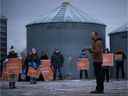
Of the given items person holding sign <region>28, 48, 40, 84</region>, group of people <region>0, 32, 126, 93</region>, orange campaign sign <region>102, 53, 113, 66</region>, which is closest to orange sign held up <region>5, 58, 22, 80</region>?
group of people <region>0, 32, 126, 93</region>

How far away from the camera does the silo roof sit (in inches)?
1677

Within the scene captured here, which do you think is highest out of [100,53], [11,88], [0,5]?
[0,5]

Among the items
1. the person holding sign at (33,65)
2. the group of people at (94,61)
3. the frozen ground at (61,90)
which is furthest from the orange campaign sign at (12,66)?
the person holding sign at (33,65)

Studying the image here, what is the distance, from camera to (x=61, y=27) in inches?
1615

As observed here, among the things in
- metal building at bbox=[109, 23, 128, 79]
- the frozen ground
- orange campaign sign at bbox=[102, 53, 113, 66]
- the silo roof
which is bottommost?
the frozen ground

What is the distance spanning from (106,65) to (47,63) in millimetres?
3786

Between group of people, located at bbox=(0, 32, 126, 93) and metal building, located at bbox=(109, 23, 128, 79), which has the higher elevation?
metal building, located at bbox=(109, 23, 128, 79)

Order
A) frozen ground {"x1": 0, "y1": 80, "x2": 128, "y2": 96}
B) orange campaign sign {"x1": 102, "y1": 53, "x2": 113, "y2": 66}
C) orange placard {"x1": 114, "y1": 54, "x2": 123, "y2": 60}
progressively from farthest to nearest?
orange placard {"x1": 114, "y1": 54, "x2": 123, "y2": 60}
orange campaign sign {"x1": 102, "y1": 53, "x2": 113, "y2": 66}
frozen ground {"x1": 0, "y1": 80, "x2": 128, "y2": 96}

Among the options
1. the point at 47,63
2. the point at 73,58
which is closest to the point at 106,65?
the point at 47,63

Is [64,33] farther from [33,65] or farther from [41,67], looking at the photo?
[33,65]

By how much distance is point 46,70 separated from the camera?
90.7 feet

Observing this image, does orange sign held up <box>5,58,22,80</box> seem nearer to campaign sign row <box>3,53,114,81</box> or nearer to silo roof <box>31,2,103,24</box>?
campaign sign row <box>3,53,114,81</box>

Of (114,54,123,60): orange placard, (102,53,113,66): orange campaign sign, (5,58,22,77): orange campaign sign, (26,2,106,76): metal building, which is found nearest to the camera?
(5,58,22,77): orange campaign sign

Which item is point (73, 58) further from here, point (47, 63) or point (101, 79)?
point (101, 79)
